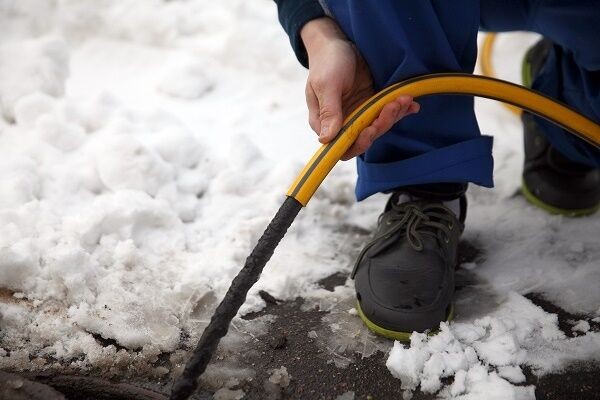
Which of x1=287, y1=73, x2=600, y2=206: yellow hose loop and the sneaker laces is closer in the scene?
x1=287, y1=73, x2=600, y2=206: yellow hose loop

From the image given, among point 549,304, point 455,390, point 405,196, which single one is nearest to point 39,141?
point 405,196

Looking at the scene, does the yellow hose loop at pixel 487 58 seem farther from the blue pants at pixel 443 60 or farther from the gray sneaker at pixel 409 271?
the gray sneaker at pixel 409 271

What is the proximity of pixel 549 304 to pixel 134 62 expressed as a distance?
162cm

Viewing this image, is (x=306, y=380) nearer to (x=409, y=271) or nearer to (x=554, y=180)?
(x=409, y=271)

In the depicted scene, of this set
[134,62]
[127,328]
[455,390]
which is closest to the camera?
[455,390]

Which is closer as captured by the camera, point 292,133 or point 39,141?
point 39,141

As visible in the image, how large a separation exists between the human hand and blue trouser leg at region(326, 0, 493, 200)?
3cm

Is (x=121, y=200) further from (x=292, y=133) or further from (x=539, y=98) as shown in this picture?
(x=539, y=98)

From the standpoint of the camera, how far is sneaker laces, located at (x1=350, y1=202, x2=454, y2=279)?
1.16 meters

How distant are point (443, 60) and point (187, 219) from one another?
2.33ft

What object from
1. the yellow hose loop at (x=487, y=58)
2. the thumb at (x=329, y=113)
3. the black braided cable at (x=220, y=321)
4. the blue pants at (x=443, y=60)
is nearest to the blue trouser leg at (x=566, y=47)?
the blue pants at (x=443, y=60)

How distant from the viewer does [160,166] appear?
148 cm

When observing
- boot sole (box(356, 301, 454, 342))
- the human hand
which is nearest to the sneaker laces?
boot sole (box(356, 301, 454, 342))

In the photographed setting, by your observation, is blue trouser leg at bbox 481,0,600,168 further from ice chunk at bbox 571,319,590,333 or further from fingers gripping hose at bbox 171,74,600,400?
ice chunk at bbox 571,319,590,333
